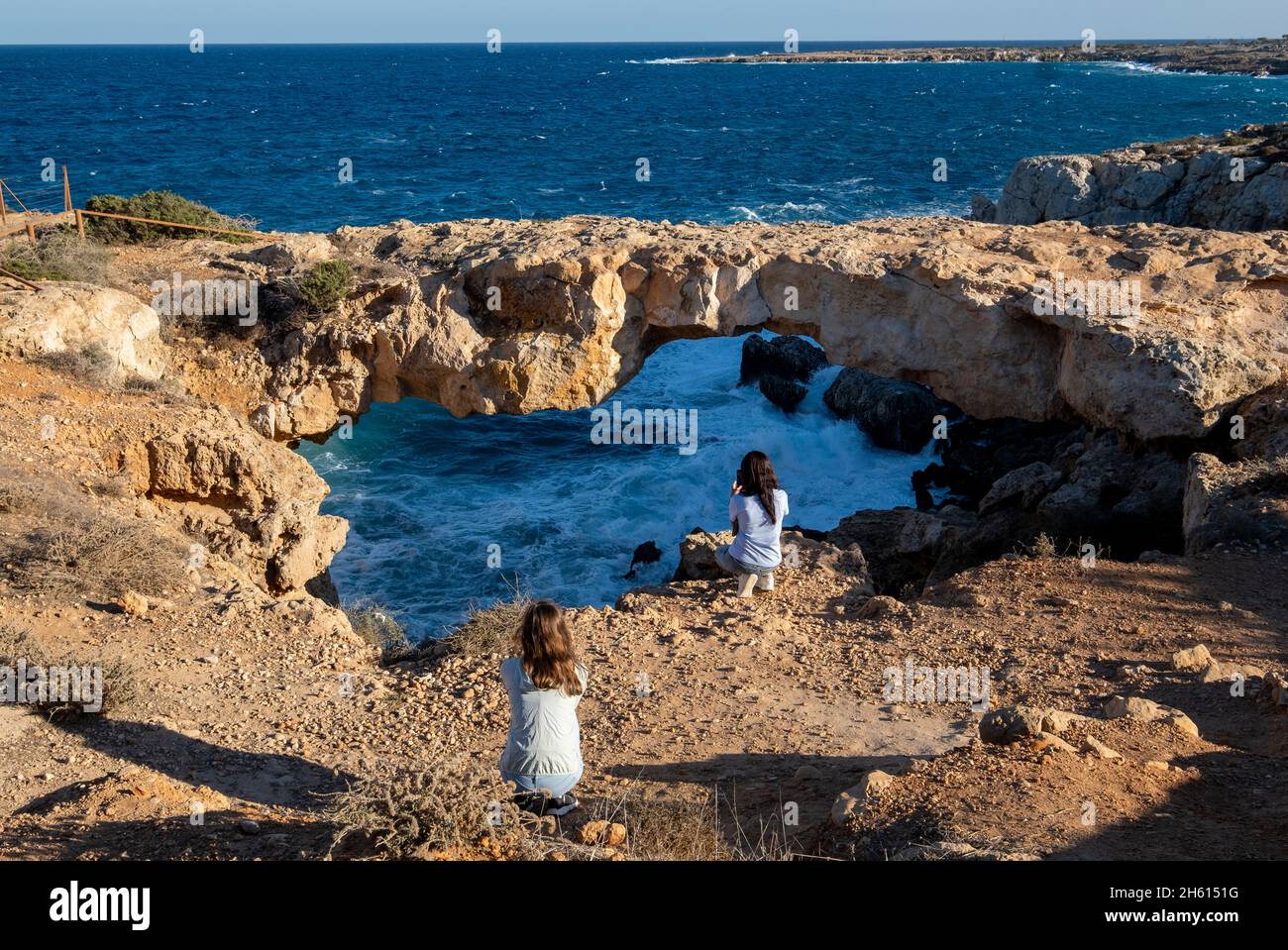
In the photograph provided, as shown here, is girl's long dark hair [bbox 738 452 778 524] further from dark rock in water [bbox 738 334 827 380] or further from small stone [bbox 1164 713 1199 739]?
dark rock in water [bbox 738 334 827 380]

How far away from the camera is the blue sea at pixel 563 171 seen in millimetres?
19531

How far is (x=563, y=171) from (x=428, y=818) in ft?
175

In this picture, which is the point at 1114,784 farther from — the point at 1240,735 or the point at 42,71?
the point at 42,71

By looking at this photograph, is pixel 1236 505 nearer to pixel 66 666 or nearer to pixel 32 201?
pixel 66 666

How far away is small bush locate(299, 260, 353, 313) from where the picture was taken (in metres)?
12.9

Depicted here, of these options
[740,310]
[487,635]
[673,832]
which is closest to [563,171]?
[740,310]

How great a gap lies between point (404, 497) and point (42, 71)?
12718 cm

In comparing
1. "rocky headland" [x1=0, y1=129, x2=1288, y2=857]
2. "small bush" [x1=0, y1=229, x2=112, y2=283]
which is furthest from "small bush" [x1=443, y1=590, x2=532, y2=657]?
"small bush" [x1=0, y1=229, x2=112, y2=283]

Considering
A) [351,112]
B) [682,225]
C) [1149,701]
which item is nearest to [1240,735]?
[1149,701]

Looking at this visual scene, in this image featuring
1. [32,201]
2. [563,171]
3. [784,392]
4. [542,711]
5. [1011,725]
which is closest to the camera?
[542,711]

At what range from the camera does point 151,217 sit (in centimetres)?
1533

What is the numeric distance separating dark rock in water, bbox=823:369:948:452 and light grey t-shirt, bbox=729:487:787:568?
13.7m

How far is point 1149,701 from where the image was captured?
288 inches
